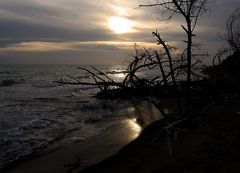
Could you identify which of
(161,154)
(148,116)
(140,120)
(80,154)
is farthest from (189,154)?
(148,116)

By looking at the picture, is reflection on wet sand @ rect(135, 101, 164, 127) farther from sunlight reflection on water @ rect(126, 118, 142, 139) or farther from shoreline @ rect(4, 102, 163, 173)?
shoreline @ rect(4, 102, 163, 173)

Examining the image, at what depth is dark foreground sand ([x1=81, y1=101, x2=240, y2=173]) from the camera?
5.64 meters

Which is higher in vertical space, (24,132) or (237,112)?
(237,112)

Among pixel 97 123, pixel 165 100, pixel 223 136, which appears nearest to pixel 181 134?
pixel 223 136

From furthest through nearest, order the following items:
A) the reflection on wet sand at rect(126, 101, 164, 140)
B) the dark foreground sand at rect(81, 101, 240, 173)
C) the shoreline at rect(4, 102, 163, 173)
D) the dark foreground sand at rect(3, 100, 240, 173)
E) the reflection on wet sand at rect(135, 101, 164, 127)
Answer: the reflection on wet sand at rect(135, 101, 164, 127) → the reflection on wet sand at rect(126, 101, 164, 140) → the shoreline at rect(4, 102, 163, 173) → the dark foreground sand at rect(3, 100, 240, 173) → the dark foreground sand at rect(81, 101, 240, 173)

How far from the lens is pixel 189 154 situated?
21.1ft

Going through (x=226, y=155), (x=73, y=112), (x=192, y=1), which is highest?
(x=192, y=1)

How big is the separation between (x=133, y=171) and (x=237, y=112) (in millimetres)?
5681

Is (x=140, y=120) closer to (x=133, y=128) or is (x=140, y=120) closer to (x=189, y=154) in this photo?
(x=133, y=128)

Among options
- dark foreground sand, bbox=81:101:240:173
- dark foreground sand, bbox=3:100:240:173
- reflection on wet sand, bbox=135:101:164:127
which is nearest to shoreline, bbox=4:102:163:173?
dark foreground sand, bbox=3:100:240:173

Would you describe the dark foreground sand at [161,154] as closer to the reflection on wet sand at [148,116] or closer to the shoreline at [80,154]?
the shoreline at [80,154]

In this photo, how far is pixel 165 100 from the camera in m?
18.4

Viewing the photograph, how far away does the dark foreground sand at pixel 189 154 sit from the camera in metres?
5.64

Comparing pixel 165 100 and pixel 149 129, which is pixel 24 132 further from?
pixel 165 100
